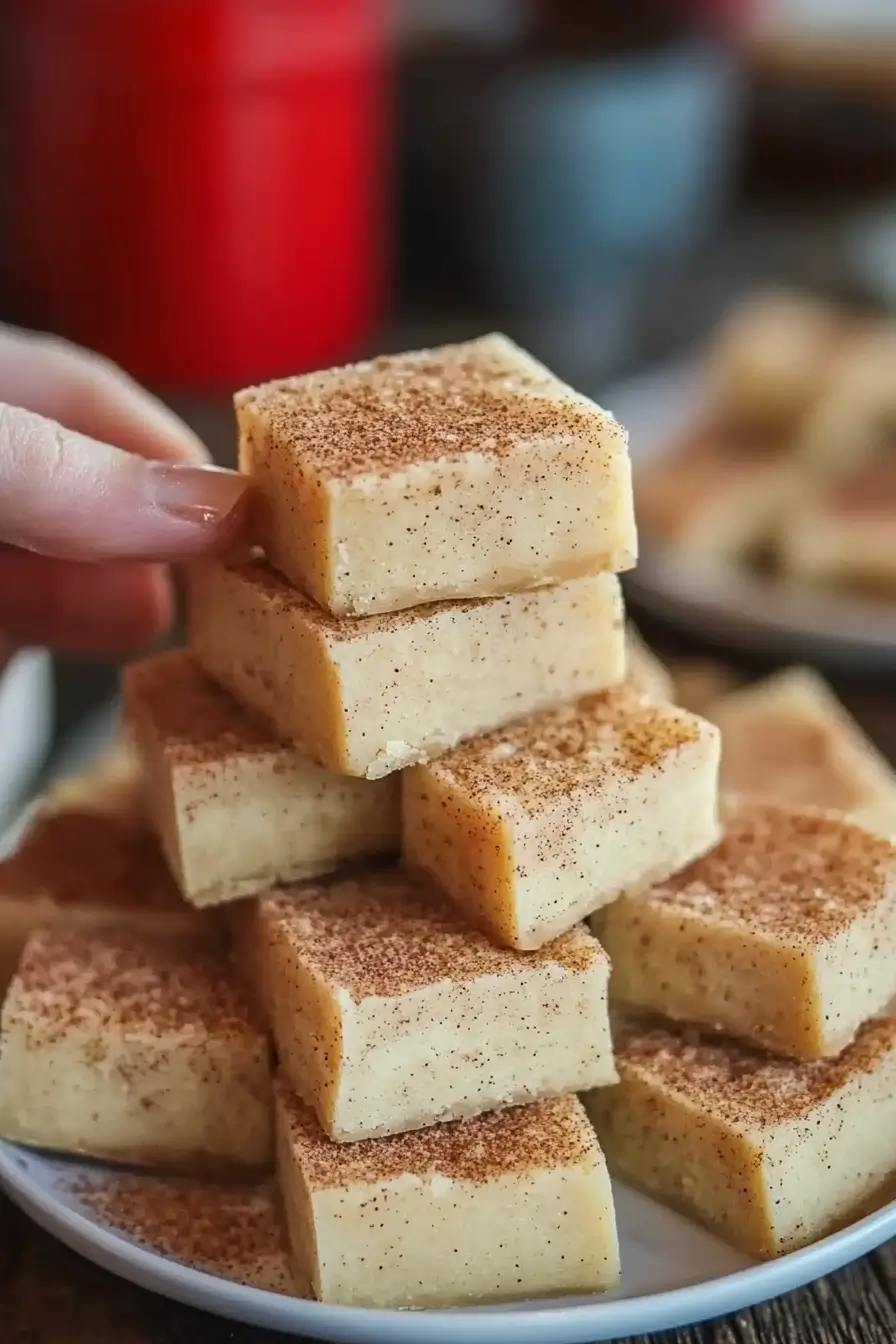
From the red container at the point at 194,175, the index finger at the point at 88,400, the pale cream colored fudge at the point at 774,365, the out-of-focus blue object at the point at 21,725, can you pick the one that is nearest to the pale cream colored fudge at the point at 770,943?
the index finger at the point at 88,400

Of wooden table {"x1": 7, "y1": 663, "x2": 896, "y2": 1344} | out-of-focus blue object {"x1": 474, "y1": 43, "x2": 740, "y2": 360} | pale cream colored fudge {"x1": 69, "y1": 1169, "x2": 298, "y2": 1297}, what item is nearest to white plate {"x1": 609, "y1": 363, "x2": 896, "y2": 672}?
wooden table {"x1": 7, "y1": 663, "x2": 896, "y2": 1344}

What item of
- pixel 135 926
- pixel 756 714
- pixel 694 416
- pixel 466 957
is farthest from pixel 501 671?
pixel 694 416

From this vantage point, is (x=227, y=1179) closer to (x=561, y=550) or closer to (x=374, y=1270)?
(x=374, y=1270)

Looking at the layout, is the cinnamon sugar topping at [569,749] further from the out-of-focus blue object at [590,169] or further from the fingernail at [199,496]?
the out-of-focus blue object at [590,169]

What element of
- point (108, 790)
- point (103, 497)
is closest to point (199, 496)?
point (103, 497)

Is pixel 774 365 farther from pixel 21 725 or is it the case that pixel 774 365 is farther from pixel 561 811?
pixel 561 811

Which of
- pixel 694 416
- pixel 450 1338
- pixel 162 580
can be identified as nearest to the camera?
pixel 450 1338
